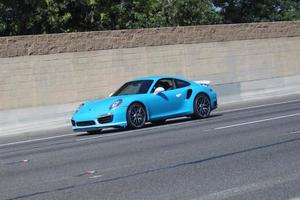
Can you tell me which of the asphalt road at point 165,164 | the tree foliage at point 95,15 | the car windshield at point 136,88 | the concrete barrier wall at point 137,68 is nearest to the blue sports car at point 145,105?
the car windshield at point 136,88

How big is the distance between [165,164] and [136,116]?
688 centimetres

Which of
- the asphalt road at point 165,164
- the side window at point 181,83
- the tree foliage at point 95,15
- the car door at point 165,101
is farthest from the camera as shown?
the tree foliage at point 95,15

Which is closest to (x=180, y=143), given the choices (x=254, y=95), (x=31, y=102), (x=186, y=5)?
(x=31, y=102)

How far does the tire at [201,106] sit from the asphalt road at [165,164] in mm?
2054

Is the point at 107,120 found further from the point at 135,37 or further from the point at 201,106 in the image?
the point at 135,37

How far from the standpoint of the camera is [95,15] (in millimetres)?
32062

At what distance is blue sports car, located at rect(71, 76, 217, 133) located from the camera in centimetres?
1714

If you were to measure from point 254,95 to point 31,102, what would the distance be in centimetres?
982

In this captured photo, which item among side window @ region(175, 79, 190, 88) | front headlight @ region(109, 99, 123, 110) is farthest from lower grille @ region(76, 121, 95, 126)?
side window @ region(175, 79, 190, 88)

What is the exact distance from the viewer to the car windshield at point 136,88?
59.6 feet

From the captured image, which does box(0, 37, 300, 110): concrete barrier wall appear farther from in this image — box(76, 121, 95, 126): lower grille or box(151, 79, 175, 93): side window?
box(151, 79, 175, 93): side window

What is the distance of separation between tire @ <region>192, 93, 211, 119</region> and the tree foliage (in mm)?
12252

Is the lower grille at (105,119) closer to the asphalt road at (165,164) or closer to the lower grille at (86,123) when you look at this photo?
the lower grille at (86,123)

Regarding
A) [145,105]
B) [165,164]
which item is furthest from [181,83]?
[165,164]
